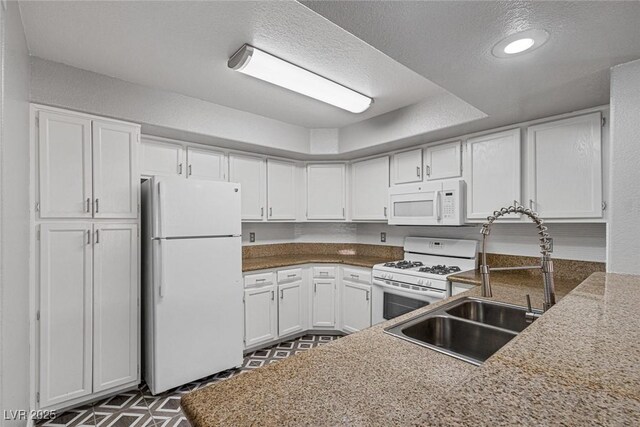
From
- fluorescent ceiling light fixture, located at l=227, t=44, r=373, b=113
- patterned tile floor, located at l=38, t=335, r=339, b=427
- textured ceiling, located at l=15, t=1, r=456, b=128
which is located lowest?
patterned tile floor, located at l=38, t=335, r=339, b=427

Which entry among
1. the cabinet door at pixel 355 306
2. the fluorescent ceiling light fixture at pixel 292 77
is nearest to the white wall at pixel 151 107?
the fluorescent ceiling light fixture at pixel 292 77

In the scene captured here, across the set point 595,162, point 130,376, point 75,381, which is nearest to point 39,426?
point 75,381

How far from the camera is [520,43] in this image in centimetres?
139

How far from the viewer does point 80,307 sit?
211 centimetres

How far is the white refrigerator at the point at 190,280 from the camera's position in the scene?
229 cm

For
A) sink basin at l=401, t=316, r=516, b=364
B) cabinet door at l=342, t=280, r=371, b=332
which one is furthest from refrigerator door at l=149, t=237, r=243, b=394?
sink basin at l=401, t=316, r=516, b=364

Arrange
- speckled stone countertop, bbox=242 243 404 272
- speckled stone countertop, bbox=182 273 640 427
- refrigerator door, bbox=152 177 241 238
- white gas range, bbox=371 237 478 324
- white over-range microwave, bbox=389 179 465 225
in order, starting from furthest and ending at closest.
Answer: speckled stone countertop, bbox=242 243 404 272, white over-range microwave, bbox=389 179 465 225, white gas range, bbox=371 237 478 324, refrigerator door, bbox=152 177 241 238, speckled stone countertop, bbox=182 273 640 427

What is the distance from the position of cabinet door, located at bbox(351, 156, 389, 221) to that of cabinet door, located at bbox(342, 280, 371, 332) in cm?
81

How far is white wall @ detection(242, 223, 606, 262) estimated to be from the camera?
2.35m

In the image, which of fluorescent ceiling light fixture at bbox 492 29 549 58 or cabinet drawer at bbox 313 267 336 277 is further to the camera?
cabinet drawer at bbox 313 267 336 277

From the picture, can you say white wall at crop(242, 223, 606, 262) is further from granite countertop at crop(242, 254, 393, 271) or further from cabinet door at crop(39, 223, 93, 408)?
cabinet door at crop(39, 223, 93, 408)

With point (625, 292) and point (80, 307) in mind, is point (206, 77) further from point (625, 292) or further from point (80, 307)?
point (625, 292)

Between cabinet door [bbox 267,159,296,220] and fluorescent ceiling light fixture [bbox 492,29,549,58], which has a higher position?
fluorescent ceiling light fixture [bbox 492,29,549,58]

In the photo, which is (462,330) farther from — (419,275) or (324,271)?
(324,271)
